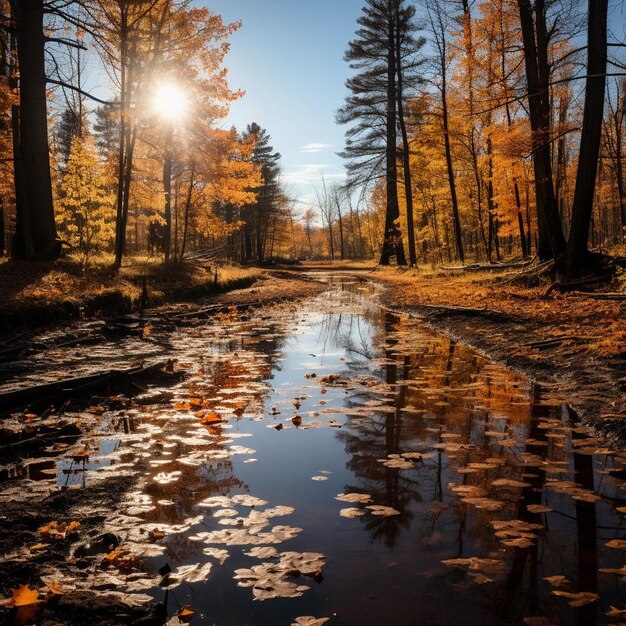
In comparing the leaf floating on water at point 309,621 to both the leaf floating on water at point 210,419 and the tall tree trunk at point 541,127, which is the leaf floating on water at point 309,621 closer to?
the leaf floating on water at point 210,419

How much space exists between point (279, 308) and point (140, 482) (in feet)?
37.9

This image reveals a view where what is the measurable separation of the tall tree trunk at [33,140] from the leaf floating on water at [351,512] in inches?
447

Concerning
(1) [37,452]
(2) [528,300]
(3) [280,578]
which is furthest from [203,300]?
(3) [280,578]

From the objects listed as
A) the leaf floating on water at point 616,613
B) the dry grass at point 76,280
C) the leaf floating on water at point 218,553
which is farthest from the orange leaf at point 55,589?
the dry grass at point 76,280

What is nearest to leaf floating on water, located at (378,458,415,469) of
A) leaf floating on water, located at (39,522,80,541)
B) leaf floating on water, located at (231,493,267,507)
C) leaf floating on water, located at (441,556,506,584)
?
leaf floating on water, located at (231,493,267,507)

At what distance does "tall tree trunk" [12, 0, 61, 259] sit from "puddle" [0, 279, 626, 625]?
7.20 meters

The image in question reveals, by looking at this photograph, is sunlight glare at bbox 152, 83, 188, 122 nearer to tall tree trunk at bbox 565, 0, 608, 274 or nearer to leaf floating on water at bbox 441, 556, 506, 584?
tall tree trunk at bbox 565, 0, 608, 274

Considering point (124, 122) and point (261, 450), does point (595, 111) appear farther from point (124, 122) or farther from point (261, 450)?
point (124, 122)

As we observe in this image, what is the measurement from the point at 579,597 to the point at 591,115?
11.0 metres

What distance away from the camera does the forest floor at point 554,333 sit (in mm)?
4859

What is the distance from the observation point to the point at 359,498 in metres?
3.08

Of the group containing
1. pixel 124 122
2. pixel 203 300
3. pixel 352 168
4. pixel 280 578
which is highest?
pixel 352 168

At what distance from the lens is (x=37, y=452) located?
12.6 ft

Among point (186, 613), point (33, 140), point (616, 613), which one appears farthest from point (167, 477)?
point (33, 140)
